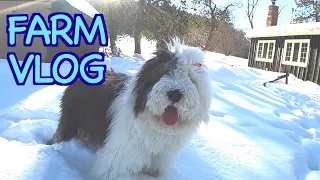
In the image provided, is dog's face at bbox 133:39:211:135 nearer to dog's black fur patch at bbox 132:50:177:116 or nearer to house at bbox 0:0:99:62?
dog's black fur patch at bbox 132:50:177:116

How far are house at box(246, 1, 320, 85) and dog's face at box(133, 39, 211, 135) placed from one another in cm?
1191

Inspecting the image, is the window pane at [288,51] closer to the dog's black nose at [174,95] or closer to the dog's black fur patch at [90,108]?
the dog's black fur patch at [90,108]

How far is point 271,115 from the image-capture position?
17.6 ft

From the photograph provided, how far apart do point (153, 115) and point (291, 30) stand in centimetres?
1375

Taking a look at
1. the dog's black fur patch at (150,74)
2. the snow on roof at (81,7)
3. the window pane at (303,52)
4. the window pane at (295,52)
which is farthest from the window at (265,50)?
the dog's black fur patch at (150,74)

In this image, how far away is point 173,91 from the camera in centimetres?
208

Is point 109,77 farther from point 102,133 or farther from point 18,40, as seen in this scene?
point 18,40

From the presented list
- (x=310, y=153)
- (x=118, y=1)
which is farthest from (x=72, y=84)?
(x=118, y=1)

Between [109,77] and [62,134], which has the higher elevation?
[109,77]

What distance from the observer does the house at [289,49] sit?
13.0m

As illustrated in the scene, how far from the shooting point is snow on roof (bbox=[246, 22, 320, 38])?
12.9 metres

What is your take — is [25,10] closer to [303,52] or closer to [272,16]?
[303,52]

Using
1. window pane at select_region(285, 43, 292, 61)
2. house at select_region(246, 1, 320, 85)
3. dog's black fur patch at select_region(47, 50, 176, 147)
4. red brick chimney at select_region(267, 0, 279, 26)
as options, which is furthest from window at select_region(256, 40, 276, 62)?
dog's black fur patch at select_region(47, 50, 176, 147)

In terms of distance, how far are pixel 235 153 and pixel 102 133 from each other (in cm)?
136
